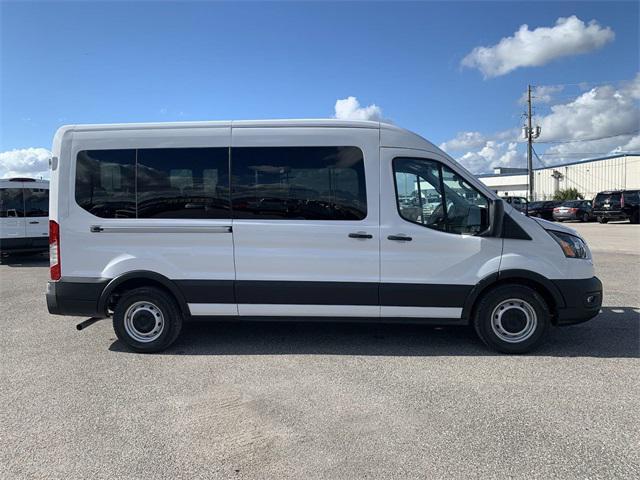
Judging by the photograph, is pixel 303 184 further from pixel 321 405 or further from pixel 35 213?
pixel 35 213

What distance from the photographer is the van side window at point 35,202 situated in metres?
12.8

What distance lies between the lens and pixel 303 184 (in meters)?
4.98

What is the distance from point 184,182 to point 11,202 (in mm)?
10100

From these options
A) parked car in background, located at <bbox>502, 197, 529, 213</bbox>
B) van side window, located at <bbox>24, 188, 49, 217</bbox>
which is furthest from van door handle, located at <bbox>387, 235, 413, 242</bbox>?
van side window, located at <bbox>24, 188, 49, 217</bbox>

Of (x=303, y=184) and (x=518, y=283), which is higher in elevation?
(x=303, y=184)

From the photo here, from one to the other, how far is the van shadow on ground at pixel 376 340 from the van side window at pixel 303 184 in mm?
1501

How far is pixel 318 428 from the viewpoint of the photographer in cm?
349

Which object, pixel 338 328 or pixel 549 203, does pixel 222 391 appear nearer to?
pixel 338 328

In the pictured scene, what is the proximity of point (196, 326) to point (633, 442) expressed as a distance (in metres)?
4.88

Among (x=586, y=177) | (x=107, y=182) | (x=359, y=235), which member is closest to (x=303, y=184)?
(x=359, y=235)

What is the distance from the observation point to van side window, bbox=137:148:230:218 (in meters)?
5.06

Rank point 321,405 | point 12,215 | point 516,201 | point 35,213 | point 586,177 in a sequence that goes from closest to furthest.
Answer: point 321,405 → point 516,201 → point 12,215 → point 35,213 → point 586,177

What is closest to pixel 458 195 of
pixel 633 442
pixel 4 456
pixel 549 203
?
pixel 633 442

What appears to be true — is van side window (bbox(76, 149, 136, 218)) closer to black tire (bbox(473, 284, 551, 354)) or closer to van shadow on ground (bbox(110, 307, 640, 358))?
van shadow on ground (bbox(110, 307, 640, 358))
